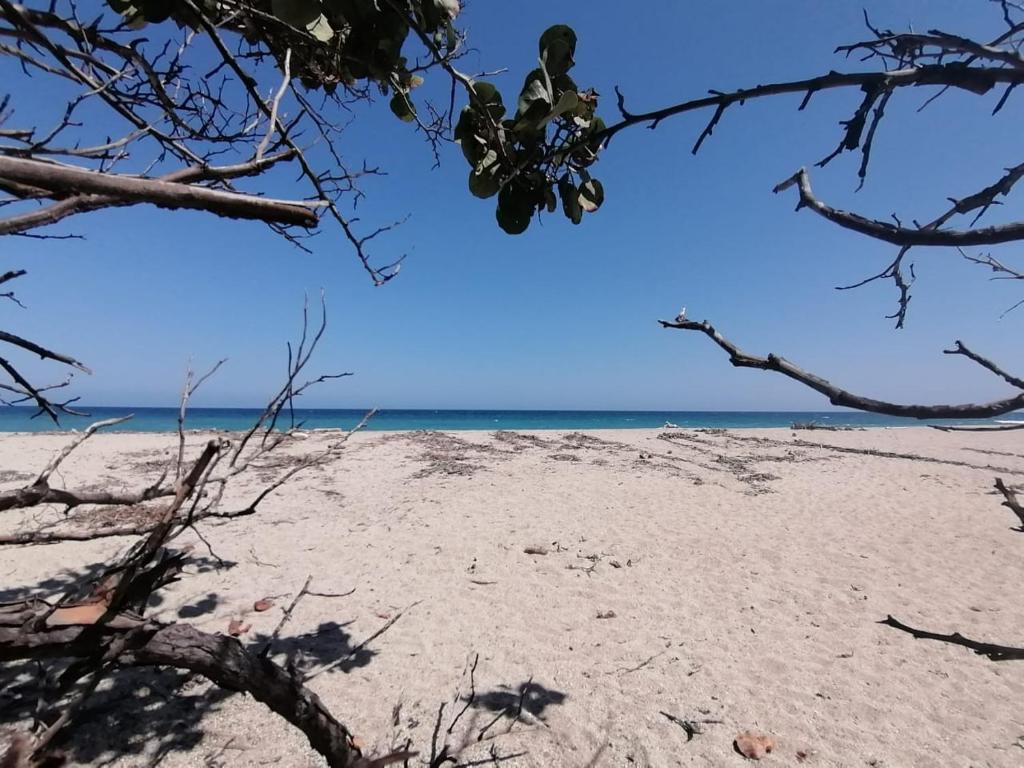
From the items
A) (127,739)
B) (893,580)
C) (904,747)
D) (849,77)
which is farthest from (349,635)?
(893,580)

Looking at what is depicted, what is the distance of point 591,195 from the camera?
1.62 metres

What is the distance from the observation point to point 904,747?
2.86 meters

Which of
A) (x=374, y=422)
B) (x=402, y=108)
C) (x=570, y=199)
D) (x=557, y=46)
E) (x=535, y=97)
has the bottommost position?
(x=374, y=422)

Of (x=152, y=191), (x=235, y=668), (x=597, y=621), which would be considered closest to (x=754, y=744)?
(x=597, y=621)

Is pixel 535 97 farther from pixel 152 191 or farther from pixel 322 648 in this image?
pixel 322 648

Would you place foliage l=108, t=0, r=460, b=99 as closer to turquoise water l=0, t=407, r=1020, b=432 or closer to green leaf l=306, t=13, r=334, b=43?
green leaf l=306, t=13, r=334, b=43

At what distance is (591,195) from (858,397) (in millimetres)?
1004

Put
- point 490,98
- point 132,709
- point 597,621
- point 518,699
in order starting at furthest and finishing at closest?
point 597,621 → point 518,699 → point 132,709 → point 490,98

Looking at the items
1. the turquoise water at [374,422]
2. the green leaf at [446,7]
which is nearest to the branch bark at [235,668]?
the green leaf at [446,7]

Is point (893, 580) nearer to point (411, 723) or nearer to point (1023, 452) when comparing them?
point (411, 723)

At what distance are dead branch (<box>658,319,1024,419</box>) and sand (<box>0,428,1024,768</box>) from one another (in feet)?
3.88

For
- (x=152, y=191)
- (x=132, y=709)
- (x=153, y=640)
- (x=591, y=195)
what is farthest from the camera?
(x=132, y=709)

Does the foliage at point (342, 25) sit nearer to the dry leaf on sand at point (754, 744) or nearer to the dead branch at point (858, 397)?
the dead branch at point (858, 397)

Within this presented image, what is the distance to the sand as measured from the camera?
2.80 metres
